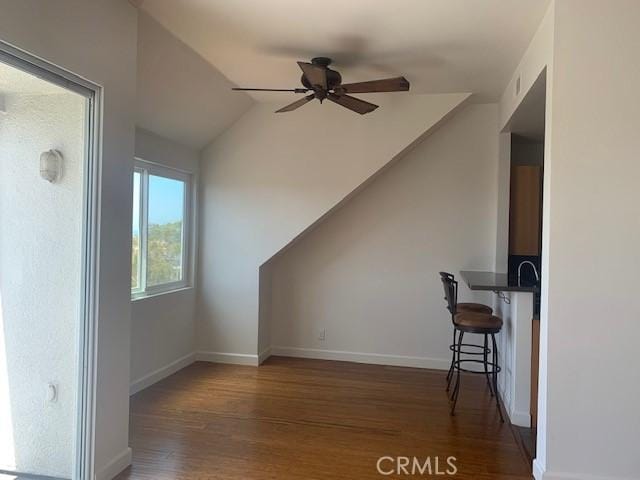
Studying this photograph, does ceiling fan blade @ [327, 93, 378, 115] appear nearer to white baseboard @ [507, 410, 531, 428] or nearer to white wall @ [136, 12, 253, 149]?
white wall @ [136, 12, 253, 149]

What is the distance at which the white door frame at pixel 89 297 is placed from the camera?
7.44ft

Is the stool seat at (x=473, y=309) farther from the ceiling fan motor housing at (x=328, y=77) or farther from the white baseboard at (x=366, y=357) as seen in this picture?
the ceiling fan motor housing at (x=328, y=77)

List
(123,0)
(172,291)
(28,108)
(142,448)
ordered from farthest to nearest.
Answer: (172,291) < (142,448) < (123,0) < (28,108)

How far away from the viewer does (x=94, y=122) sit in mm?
2281

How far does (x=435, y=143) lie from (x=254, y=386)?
2.97 meters

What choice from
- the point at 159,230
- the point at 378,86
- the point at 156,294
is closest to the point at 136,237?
the point at 159,230

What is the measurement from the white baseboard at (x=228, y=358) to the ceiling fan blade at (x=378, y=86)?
2.86 metres

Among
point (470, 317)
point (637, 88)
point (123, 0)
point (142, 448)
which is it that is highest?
point (123, 0)

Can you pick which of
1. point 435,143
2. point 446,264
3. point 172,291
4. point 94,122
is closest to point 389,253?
point 446,264

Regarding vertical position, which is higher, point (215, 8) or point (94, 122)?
point (215, 8)

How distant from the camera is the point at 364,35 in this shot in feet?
9.41

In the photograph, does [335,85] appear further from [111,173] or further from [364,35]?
[111,173]

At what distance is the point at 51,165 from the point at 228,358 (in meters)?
2.87

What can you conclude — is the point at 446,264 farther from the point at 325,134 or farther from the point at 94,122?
the point at 94,122
